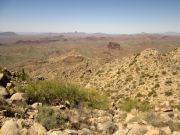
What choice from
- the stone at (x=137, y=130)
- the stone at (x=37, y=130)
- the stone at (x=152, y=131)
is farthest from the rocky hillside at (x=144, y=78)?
the stone at (x=37, y=130)

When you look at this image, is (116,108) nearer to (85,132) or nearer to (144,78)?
(85,132)

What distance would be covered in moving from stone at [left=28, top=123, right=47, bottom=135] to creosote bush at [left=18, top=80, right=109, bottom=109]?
23.8ft

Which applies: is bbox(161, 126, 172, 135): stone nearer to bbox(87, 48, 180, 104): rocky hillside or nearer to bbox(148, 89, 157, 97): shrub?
bbox(87, 48, 180, 104): rocky hillside

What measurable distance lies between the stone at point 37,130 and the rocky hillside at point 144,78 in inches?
850

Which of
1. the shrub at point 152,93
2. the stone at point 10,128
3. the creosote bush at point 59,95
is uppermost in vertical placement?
the stone at point 10,128

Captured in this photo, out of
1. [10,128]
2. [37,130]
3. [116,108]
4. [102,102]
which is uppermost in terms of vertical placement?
[10,128]

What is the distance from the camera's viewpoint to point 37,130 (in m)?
11.2

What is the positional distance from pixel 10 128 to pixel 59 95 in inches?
385

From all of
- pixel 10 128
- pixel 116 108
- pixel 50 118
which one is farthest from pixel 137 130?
pixel 116 108

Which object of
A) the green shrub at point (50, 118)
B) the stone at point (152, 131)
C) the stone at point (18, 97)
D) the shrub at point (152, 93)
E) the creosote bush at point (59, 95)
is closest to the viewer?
the stone at point (152, 131)

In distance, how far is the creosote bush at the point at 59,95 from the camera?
63.9 feet

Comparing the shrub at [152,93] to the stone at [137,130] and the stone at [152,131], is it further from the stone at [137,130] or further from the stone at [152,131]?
the stone at [152,131]

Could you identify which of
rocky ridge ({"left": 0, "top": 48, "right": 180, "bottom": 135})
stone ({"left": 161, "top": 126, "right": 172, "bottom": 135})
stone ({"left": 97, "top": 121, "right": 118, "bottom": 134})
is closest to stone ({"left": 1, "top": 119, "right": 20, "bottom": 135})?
rocky ridge ({"left": 0, "top": 48, "right": 180, "bottom": 135})

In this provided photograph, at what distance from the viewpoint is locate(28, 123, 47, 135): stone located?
1102 cm
